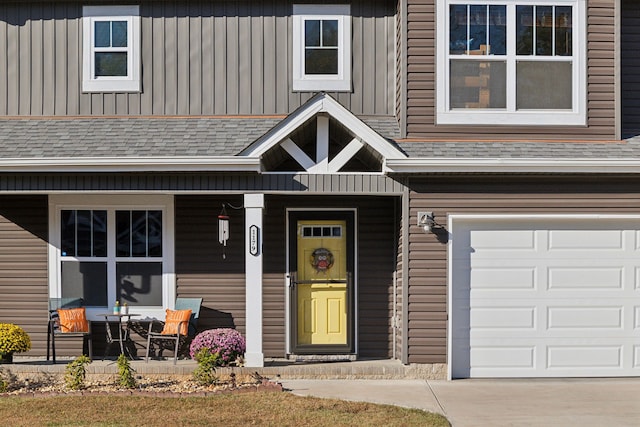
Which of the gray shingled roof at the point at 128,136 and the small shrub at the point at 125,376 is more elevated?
the gray shingled roof at the point at 128,136

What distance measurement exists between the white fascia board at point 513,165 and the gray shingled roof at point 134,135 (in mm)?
853

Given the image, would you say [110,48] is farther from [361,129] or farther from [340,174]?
[361,129]

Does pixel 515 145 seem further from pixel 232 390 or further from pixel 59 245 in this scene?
pixel 59 245

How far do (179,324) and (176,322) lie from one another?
0.28 metres

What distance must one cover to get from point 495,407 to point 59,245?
21.3ft

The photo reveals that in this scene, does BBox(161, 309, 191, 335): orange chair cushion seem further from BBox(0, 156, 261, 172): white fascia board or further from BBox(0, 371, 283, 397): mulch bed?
BBox(0, 156, 261, 172): white fascia board

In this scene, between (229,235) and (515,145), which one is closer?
(515,145)

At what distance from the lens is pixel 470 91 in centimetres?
1180

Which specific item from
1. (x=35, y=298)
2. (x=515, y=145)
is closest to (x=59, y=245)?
(x=35, y=298)

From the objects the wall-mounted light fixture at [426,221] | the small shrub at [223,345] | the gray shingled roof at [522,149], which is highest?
the gray shingled roof at [522,149]

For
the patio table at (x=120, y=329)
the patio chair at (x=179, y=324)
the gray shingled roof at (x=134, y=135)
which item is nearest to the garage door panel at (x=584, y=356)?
the gray shingled roof at (x=134, y=135)

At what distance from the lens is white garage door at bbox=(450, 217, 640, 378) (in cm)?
1157

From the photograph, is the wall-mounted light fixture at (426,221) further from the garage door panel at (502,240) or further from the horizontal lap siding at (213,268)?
the horizontal lap siding at (213,268)

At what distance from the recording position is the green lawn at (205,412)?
879 centimetres
